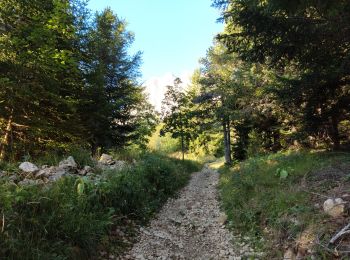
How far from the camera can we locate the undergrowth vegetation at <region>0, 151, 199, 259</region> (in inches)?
153

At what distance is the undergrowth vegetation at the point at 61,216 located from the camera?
389 centimetres

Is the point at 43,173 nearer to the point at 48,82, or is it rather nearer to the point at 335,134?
the point at 48,82

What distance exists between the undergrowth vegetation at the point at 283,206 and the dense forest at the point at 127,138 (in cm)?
3

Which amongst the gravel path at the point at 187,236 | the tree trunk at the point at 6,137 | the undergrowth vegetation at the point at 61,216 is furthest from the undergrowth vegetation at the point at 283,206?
the tree trunk at the point at 6,137

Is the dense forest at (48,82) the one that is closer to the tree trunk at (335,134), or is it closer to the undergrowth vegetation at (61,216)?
the undergrowth vegetation at (61,216)

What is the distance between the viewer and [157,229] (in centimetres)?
677

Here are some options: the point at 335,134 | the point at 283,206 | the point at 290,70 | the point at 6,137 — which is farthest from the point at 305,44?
the point at 6,137

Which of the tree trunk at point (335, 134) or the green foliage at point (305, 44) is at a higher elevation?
the green foliage at point (305, 44)

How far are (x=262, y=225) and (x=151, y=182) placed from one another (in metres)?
4.37

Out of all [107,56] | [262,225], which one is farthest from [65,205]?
[107,56]

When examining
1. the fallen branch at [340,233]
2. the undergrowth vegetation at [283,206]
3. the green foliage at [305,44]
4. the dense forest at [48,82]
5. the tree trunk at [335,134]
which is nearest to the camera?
the fallen branch at [340,233]

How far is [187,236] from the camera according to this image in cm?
651

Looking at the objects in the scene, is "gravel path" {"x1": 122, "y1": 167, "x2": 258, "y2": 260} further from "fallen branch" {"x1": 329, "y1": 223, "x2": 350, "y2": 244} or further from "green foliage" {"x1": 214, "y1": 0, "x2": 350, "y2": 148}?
"green foliage" {"x1": 214, "y1": 0, "x2": 350, "y2": 148}

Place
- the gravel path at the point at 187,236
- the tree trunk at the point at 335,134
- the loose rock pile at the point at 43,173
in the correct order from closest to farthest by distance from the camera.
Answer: the gravel path at the point at 187,236
the loose rock pile at the point at 43,173
the tree trunk at the point at 335,134
